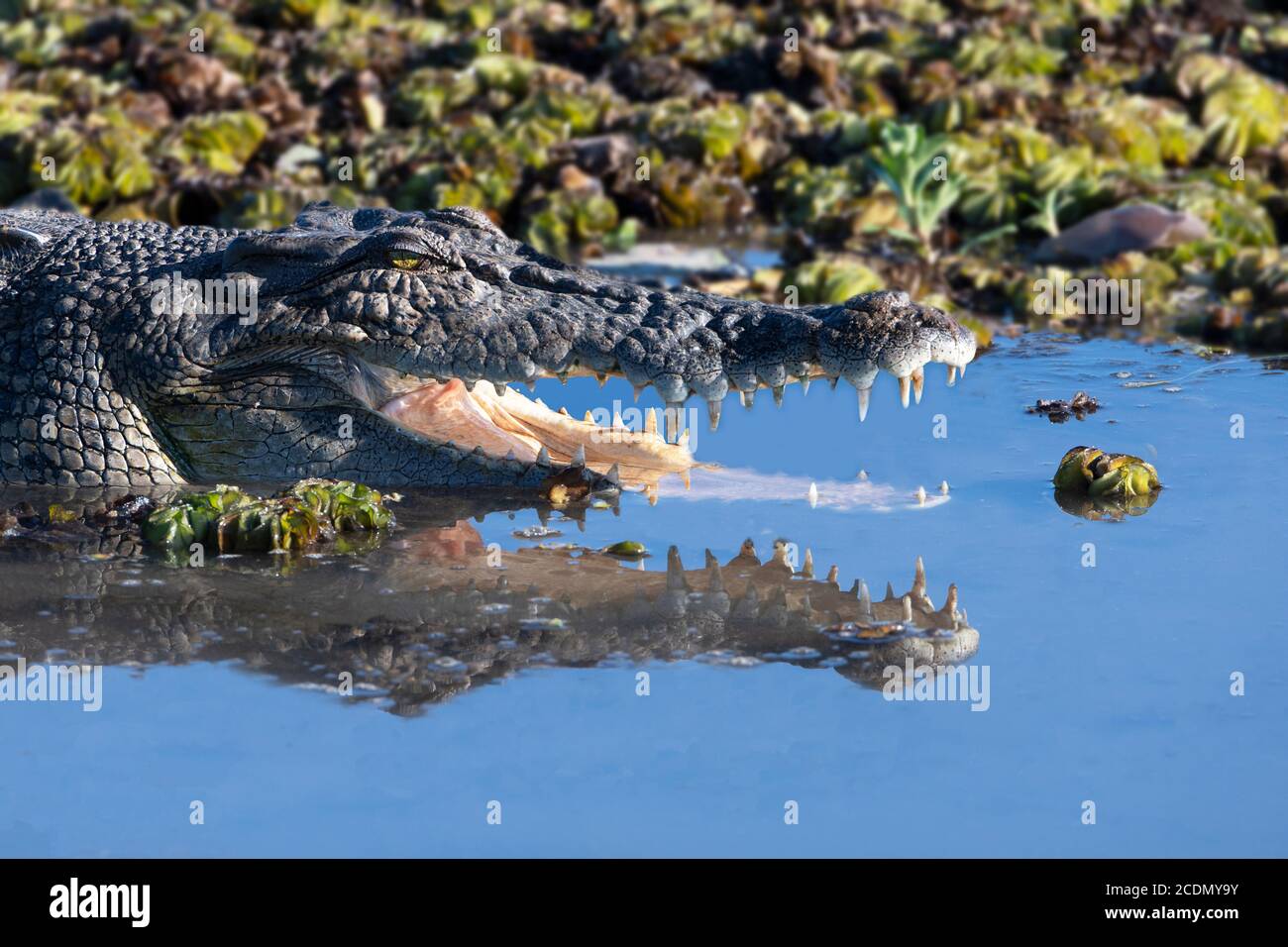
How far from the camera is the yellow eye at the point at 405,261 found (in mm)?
5602

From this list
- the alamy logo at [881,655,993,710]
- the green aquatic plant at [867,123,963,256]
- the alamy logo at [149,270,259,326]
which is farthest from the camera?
the green aquatic plant at [867,123,963,256]

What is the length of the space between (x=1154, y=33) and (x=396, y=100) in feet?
20.4

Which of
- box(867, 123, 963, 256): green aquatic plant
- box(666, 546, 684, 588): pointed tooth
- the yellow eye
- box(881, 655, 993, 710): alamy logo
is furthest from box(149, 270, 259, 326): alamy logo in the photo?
box(867, 123, 963, 256): green aquatic plant

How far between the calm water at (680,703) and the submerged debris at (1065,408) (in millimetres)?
811

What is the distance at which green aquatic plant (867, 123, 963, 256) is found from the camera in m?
9.55

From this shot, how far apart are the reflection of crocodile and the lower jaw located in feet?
2.37

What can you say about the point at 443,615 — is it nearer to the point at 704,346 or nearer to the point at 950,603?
the point at 704,346

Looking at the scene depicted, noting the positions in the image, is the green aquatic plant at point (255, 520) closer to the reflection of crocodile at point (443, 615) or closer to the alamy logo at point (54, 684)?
the reflection of crocodile at point (443, 615)

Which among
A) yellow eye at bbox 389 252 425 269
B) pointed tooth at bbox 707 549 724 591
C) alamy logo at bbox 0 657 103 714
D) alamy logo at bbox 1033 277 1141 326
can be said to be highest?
yellow eye at bbox 389 252 425 269

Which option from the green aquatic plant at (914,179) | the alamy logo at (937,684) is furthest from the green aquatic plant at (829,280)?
the alamy logo at (937,684)

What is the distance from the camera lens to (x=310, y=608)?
15.3 ft
